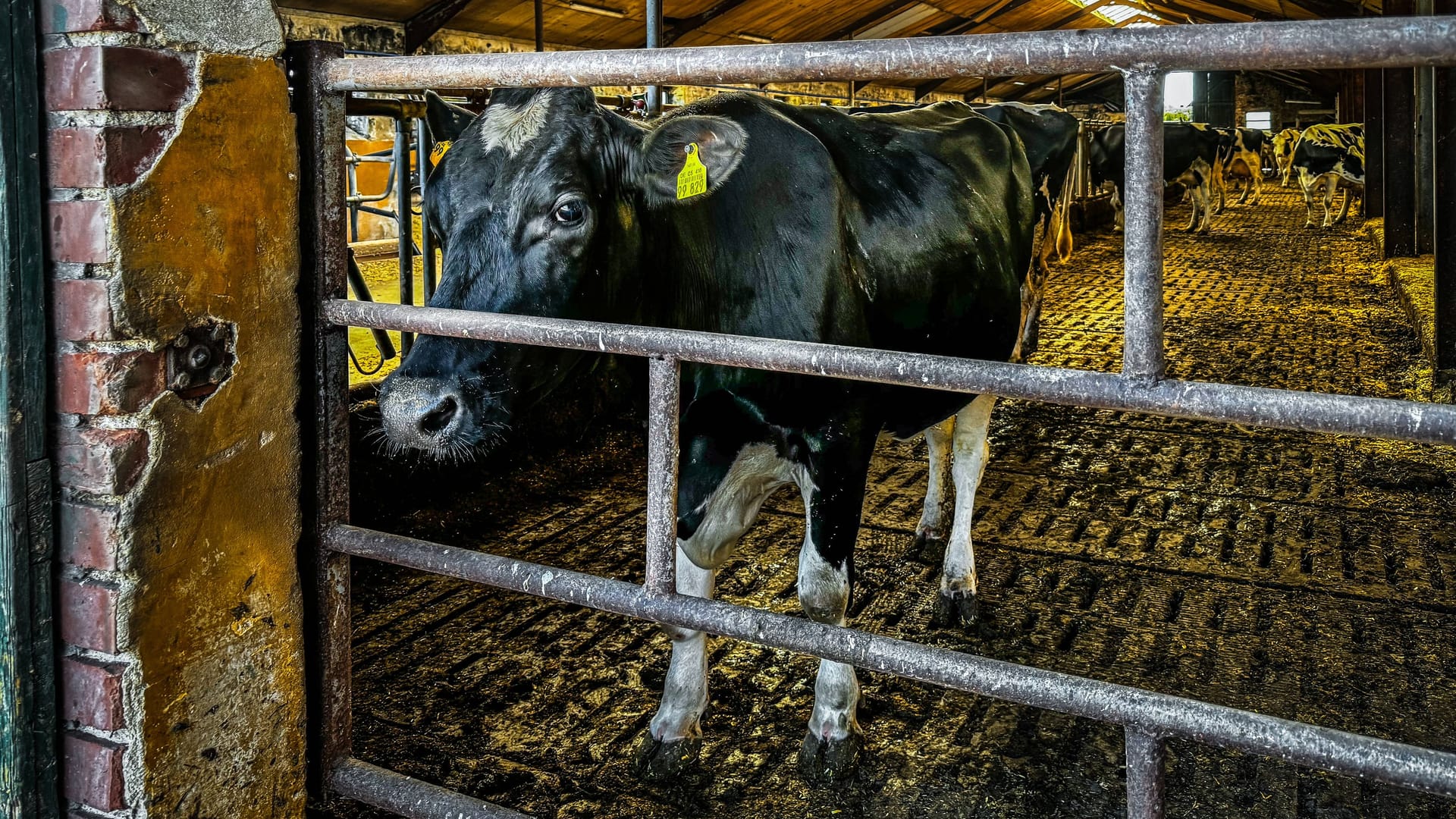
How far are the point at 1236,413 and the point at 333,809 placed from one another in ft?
6.89

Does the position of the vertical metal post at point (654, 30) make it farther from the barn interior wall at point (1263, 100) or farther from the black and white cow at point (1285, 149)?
the barn interior wall at point (1263, 100)

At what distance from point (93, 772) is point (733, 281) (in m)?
1.72

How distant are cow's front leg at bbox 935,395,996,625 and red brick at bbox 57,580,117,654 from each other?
256 cm

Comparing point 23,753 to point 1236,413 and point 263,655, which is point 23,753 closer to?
point 263,655

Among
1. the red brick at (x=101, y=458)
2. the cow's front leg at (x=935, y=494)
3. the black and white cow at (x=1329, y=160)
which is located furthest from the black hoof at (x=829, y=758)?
the black and white cow at (x=1329, y=160)

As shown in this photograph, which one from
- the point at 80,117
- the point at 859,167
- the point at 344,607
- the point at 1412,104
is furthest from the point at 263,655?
the point at 1412,104

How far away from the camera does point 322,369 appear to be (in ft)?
6.70

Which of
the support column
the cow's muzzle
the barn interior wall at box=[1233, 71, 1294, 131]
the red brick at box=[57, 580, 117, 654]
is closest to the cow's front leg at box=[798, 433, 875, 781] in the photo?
the cow's muzzle

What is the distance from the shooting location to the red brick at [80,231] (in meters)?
1.69

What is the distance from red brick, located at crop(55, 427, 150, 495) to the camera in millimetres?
1746

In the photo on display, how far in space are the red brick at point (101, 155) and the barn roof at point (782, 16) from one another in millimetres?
7810

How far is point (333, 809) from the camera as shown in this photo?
2.55 meters

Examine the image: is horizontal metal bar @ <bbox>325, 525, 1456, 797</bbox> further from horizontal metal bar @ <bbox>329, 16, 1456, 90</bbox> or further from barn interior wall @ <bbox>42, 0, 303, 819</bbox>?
horizontal metal bar @ <bbox>329, 16, 1456, 90</bbox>

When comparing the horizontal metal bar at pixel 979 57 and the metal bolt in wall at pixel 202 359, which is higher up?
the horizontal metal bar at pixel 979 57
